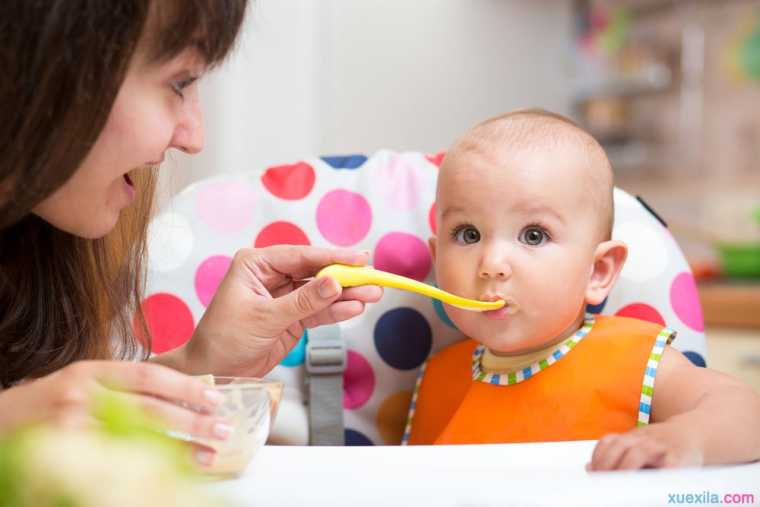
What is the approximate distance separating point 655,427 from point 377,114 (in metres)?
1.87

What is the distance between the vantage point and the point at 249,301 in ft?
2.69

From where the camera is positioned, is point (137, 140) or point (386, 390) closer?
point (137, 140)

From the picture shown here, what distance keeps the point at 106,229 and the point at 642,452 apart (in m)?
0.44

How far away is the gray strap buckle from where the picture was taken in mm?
943

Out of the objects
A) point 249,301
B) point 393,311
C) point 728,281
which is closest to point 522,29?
point 728,281

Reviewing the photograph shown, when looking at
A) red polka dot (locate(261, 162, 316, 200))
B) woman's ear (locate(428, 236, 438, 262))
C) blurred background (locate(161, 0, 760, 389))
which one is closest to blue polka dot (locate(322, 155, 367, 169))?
red polka dot (locate(261, 162, 316, 200))

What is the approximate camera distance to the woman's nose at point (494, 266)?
2.68 feet

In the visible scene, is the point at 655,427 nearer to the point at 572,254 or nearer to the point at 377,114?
the point at 572,254

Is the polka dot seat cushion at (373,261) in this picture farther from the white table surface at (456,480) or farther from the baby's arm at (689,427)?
the white table surface at (456,480)

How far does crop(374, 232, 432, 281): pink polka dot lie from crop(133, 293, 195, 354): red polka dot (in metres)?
0.22

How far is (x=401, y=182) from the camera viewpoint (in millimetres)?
1044

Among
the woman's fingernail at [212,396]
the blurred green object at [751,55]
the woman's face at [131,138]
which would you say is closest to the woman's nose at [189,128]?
the woman's face at [131,138]

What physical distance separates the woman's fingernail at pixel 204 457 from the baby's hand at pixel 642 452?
22 cm

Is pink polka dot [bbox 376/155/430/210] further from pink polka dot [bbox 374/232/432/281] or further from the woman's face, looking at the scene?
the woman's face
